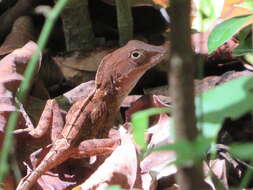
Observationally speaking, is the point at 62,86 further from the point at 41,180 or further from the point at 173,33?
the point at 173,33

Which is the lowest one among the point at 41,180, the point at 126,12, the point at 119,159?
the point at 41,180

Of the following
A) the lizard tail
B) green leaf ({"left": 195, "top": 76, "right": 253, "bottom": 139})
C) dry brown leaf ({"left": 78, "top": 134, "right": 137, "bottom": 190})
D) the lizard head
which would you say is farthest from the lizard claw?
green leaf ({"left": 195, "top": 76, "right": 253, "bottom": 139})

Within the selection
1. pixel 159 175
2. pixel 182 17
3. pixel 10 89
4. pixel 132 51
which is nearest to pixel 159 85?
pixel 132 51

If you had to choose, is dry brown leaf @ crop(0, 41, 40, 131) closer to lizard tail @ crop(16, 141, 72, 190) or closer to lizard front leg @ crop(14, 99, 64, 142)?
lizard front leg @ crop(14, 99, 64, 142)

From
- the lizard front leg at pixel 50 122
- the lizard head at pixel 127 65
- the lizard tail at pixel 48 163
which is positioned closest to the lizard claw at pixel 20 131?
the lizard front leg at pixel 50 122

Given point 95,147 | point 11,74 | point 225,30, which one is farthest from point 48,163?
point 225,30

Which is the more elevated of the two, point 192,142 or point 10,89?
point 192,142
